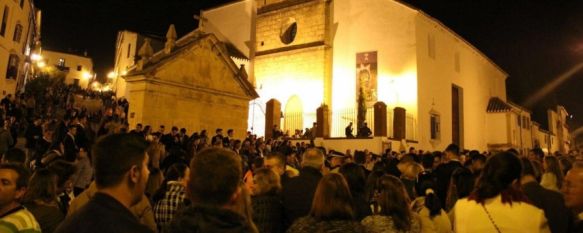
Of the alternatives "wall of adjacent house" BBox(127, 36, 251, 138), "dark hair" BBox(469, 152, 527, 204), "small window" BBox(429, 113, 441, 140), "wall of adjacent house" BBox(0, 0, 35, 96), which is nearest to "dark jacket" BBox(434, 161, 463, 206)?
"dark hair" BBox(469, 152, 527, 204)

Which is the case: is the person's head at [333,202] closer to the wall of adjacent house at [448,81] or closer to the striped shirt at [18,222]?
the striped shirt at [18,222]

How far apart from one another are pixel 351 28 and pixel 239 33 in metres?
9.21

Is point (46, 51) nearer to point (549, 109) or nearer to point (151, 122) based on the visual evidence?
point (151, 122)

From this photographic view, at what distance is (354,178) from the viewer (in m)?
4.78

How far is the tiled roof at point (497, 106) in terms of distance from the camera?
1316 inches

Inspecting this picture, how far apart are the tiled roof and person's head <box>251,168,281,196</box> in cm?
3309

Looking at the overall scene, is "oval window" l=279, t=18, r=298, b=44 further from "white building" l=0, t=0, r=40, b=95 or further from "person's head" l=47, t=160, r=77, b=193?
"person's head" l=47, t=160, r=77, b=193

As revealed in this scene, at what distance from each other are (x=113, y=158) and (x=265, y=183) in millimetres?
2429

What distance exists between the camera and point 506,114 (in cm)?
3303

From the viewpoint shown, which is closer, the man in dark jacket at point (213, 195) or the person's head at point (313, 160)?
the man in dark jacket at point (213, 195)

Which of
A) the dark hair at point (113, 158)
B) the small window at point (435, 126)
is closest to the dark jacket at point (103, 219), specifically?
the dark hair at point (113, 158)

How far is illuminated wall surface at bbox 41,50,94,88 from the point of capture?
229 ft

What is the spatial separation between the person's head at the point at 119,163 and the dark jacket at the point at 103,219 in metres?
0.11

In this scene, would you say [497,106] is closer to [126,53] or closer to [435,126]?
[435,126]
